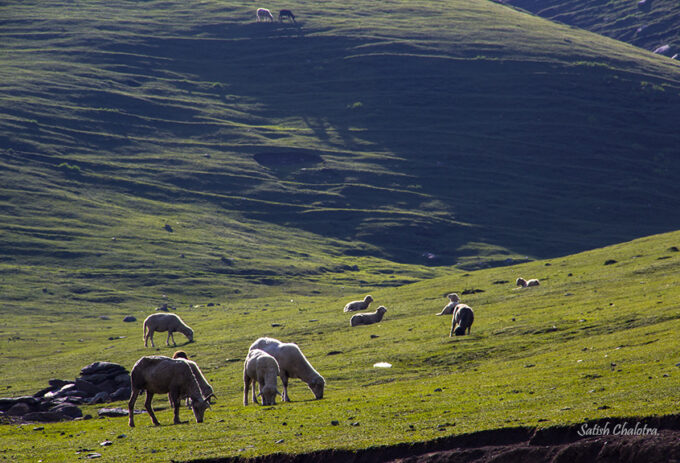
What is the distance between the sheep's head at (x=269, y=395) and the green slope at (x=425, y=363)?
1.95 feet

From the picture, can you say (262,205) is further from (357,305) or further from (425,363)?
(425,363)

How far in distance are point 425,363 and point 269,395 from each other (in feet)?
40.3

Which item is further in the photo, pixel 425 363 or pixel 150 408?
pixel 425 363

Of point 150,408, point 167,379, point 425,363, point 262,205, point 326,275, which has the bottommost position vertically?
point 326,275

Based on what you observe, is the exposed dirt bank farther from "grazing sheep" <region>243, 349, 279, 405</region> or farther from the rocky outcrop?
the rocky outcrop

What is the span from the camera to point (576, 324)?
44.0 m

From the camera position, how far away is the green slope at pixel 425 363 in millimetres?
23312

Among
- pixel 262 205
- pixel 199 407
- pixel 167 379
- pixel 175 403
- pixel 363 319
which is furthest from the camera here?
pixel 262 205

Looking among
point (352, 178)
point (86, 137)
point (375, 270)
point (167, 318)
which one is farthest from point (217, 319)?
point (86, 137)

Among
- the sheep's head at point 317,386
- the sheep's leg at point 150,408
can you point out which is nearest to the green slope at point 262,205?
the sheep's head at point 317,386

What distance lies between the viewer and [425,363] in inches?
1576

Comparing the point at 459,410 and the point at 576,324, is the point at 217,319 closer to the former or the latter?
the point at 576,324

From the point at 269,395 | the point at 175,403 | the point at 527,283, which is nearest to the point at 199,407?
the point at 175,403

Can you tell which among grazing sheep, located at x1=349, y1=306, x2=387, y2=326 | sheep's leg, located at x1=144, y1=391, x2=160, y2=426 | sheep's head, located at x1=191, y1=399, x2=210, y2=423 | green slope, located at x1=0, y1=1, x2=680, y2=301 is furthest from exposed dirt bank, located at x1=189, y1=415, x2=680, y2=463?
green slope, located at x1=0, y1=1, x2=680, y2=301
